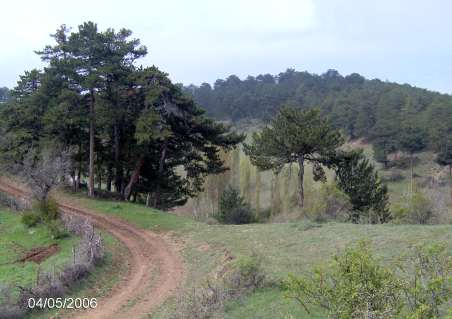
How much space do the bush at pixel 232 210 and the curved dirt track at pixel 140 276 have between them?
1504 cm

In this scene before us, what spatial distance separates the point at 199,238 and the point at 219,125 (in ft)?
36.5

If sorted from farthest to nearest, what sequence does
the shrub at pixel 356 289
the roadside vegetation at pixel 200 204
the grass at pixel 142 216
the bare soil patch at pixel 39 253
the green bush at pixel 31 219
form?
1. the grass at pixel 142 216
2. the green bush at pixel 31 219
3. the bare soil patch at pixel 39 253
4. the roadside vegetation at pixel 200 204
5. the shrub at pixel 356 289

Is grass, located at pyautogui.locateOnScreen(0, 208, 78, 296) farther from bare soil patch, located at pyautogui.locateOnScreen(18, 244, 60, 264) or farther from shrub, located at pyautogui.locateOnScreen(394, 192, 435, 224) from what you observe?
shrub, located at pyautogui.locateOnScreen(394, 192, 435, 224)

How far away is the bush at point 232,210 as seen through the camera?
37000mm

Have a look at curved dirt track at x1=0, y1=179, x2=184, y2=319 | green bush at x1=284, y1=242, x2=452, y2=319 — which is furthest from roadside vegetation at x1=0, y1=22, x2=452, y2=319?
curved dirt track at x1=0, y1=179, x2=184, y2=319

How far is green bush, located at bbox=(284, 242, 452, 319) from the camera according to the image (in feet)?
18.6

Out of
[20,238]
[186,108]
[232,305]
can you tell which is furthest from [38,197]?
[232,305]

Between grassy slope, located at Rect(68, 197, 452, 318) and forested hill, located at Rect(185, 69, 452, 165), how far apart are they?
108 ft

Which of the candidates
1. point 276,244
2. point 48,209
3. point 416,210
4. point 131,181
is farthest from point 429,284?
point 131,181

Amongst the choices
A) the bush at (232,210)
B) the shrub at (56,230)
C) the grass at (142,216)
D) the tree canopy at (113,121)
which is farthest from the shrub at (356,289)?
the bush at (232,210)

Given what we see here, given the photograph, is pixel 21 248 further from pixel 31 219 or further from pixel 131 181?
pixel 131 181

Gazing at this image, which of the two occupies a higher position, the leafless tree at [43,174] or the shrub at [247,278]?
the leafless tree at [43,174]

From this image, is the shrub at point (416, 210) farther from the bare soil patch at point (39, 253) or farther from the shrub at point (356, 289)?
the shrub at point (356, 289)

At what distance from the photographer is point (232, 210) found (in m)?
38.5
